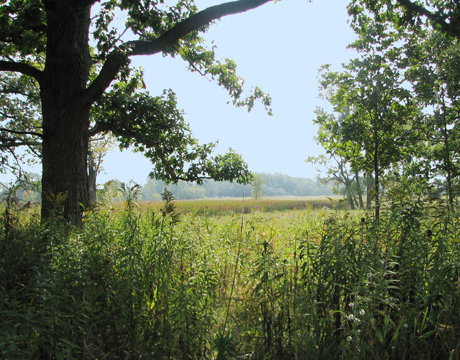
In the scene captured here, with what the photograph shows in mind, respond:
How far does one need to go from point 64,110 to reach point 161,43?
8.27 ft

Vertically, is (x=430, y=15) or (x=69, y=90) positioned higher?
(x=430, y=15)

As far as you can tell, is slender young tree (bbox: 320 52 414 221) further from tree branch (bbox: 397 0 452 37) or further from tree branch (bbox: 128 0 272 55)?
tree branch (bbox: 128 0 272 55)

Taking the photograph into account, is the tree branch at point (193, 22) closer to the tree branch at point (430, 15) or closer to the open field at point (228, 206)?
the tree branch at point (430, 15)

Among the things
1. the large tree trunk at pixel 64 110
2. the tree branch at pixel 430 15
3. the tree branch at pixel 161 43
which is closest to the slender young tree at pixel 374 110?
the tree branch at pixel 430 15

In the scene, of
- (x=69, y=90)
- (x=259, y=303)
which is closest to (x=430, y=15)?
(x=259, y=303)

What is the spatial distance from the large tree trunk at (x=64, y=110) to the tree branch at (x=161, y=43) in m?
0.47

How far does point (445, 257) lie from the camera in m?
2.79

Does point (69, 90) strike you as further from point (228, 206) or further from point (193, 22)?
point (228, 206)

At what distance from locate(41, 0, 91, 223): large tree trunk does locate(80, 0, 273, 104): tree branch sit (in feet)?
1.53

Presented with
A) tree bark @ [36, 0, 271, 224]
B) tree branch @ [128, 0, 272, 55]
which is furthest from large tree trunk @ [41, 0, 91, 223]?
tree branch @ [128, 0, 272, 55]

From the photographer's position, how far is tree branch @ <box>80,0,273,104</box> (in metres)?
5.60

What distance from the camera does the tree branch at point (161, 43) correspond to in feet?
18.4

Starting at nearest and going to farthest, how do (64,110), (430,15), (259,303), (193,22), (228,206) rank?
1. (259,303)
2. (430,15)
3. (193,22)
4. (64,110)
5. (228,206)

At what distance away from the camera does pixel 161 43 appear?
616 centimetres
